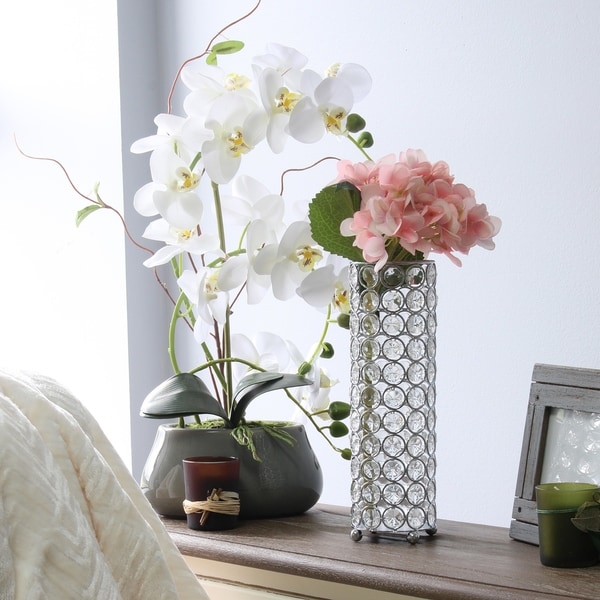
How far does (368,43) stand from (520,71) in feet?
1.04

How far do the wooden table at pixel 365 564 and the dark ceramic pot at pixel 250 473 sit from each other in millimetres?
21

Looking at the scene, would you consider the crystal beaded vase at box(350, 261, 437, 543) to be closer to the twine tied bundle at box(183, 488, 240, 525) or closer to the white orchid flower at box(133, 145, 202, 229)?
the twine tied bundle at box(183, 488, 240, 525)

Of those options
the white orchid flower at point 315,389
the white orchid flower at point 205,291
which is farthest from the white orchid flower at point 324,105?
the white orchid flower at point 315,389

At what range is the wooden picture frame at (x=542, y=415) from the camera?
3.47 feet

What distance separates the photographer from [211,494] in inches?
45.6

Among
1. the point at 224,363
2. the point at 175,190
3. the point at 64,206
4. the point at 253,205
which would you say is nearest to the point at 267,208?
the point at 253,205

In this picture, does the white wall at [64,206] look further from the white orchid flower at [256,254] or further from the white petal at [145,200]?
the white orchid flower at [256,254]

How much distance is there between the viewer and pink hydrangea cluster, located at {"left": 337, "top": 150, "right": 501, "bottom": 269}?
104cm

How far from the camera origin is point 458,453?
1.57 m

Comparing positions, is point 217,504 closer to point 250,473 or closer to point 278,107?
point 250,473

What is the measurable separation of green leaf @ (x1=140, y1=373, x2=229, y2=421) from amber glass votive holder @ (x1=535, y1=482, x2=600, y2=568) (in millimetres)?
448

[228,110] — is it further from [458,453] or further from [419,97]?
[458,453]

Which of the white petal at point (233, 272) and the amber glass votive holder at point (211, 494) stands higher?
the white petal at point (233, 272)

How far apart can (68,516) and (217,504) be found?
0.40 metres
